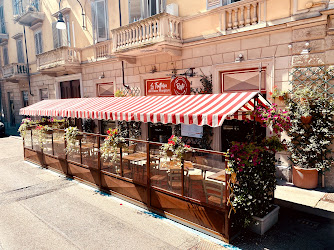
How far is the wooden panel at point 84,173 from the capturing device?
316 inches

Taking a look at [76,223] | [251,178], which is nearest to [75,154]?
A: [76,223]

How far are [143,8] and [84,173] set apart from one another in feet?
27.5

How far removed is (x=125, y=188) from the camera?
6996mm

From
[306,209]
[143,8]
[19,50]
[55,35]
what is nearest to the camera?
[306,209]

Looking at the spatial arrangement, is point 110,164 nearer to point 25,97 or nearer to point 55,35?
point 55,35

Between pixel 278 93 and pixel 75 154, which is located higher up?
pixel 278 93

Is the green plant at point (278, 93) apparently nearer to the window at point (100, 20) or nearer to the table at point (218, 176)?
the table at point (218, 176)

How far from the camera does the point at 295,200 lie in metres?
6.59

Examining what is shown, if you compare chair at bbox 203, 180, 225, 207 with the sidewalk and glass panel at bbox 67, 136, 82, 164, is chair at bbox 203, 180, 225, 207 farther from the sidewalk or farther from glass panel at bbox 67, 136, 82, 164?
glass panel at bbox 67, 136, 82, 164

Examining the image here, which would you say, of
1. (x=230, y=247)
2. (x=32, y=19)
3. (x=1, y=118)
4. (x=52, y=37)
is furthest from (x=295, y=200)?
(x=1, y=118)

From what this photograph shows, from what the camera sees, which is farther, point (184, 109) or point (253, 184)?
point (184, 109)

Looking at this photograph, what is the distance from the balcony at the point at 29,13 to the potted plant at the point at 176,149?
18.3 m

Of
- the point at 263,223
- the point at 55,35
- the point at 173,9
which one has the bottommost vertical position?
the point at 263,223

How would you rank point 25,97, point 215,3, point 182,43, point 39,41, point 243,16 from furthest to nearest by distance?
point 25,97 → point 39,41 → point 182,43 → point 215,3 → point 243,16
